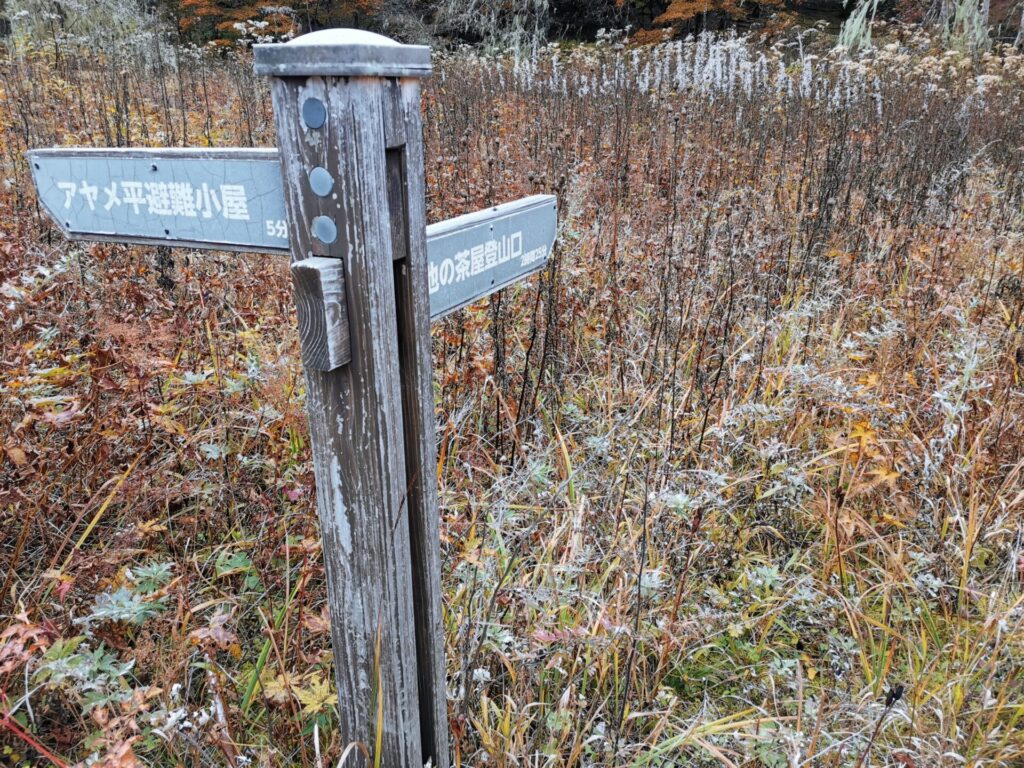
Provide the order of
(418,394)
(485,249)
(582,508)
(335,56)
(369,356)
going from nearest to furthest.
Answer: (335,56) → (369,356) → (418,394) → (485,249) → (582,508)

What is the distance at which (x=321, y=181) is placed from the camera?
936 mm

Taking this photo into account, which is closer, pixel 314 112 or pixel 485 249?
pixel 314 112

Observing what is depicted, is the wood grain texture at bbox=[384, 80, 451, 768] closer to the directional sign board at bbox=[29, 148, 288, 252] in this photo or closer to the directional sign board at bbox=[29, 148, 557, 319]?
the directional sign board at bbox=[29, 148, 557, 319]

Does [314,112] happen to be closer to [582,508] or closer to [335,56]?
[335,56]

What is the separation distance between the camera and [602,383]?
3037 millimetres

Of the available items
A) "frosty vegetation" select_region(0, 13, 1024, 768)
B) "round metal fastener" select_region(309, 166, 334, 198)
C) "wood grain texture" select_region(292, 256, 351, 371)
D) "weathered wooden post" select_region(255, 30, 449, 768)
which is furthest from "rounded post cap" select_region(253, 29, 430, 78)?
"frosty vegetation" select_region(0, 13, 1024, 768)

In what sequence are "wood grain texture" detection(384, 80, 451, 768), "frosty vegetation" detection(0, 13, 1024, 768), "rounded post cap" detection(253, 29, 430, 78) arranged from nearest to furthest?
"rounded post cap" detection(253, 29, 430, 78), "wood grain texture" detection(384, 80, 451, 768), "frosty vegetation" detection(0, 13, 1024, 768)

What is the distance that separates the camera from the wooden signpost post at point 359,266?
3.02 feet

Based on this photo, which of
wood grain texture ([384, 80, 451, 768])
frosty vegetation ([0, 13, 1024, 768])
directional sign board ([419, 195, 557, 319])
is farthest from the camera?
frosty vegetation ([0, 13, 1024, 768])

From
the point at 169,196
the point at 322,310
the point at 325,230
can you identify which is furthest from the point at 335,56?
the point at 169,196

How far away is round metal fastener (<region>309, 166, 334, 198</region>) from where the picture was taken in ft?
3.04

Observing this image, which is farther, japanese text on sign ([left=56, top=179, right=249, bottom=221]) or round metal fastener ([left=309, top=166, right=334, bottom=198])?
japanese text on sign ([left=56, top=179, right=249, bottom=221])

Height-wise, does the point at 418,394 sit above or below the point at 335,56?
below

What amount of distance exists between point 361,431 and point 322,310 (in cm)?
21
